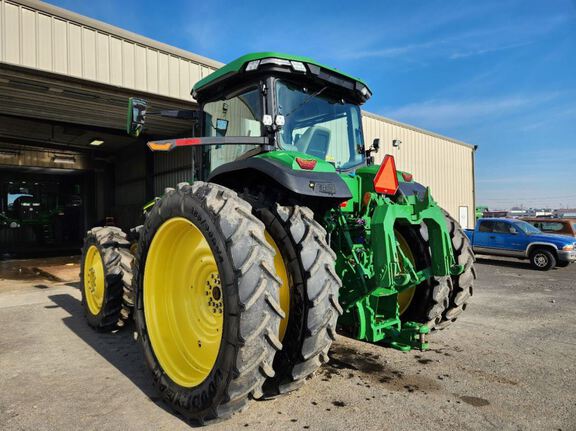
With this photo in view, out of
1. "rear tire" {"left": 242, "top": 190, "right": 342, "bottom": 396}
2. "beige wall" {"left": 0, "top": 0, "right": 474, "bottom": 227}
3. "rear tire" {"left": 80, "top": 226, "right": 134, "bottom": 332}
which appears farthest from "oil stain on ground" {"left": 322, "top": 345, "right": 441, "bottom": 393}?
"beige wall" {"left": 0, "top": 0, "right": 474, "bottom": 227}

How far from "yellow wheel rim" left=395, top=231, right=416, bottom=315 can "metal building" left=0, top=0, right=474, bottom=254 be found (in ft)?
22.6

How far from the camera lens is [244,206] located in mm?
2598

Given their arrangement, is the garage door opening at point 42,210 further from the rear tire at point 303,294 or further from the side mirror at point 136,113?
the rear tire at point 303,294

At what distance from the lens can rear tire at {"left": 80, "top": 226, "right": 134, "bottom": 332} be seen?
178 inches

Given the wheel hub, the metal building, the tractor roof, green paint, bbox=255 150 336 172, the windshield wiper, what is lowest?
the wheel hub

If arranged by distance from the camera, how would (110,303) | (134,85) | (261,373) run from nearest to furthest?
(261,373), (110,303), (134,85)

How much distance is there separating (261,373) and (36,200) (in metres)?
22.2

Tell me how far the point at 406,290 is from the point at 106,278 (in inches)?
132

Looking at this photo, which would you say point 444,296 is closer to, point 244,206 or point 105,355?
point 244,206

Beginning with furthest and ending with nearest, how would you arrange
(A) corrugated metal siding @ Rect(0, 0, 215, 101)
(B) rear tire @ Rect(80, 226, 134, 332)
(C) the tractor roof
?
(A) corrugated metal siding @ Rect(0, 0, 215, 101)
(B) rear tire @ Rect(80, 226, 134, 332)
(C) the tractor roof

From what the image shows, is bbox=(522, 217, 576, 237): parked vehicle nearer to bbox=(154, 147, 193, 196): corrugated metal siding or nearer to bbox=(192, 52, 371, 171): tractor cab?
bbox=(154, 147, 193, 196): corrugated metal siding

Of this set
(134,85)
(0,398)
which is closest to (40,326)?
(0,398)

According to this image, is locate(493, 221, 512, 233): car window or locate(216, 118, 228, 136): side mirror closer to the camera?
locate(216, 118, 228, 136): side mirror

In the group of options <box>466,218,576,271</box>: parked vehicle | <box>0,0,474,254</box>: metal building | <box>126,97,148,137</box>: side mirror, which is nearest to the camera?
<box>126,97,148,137</box>: side mirror
